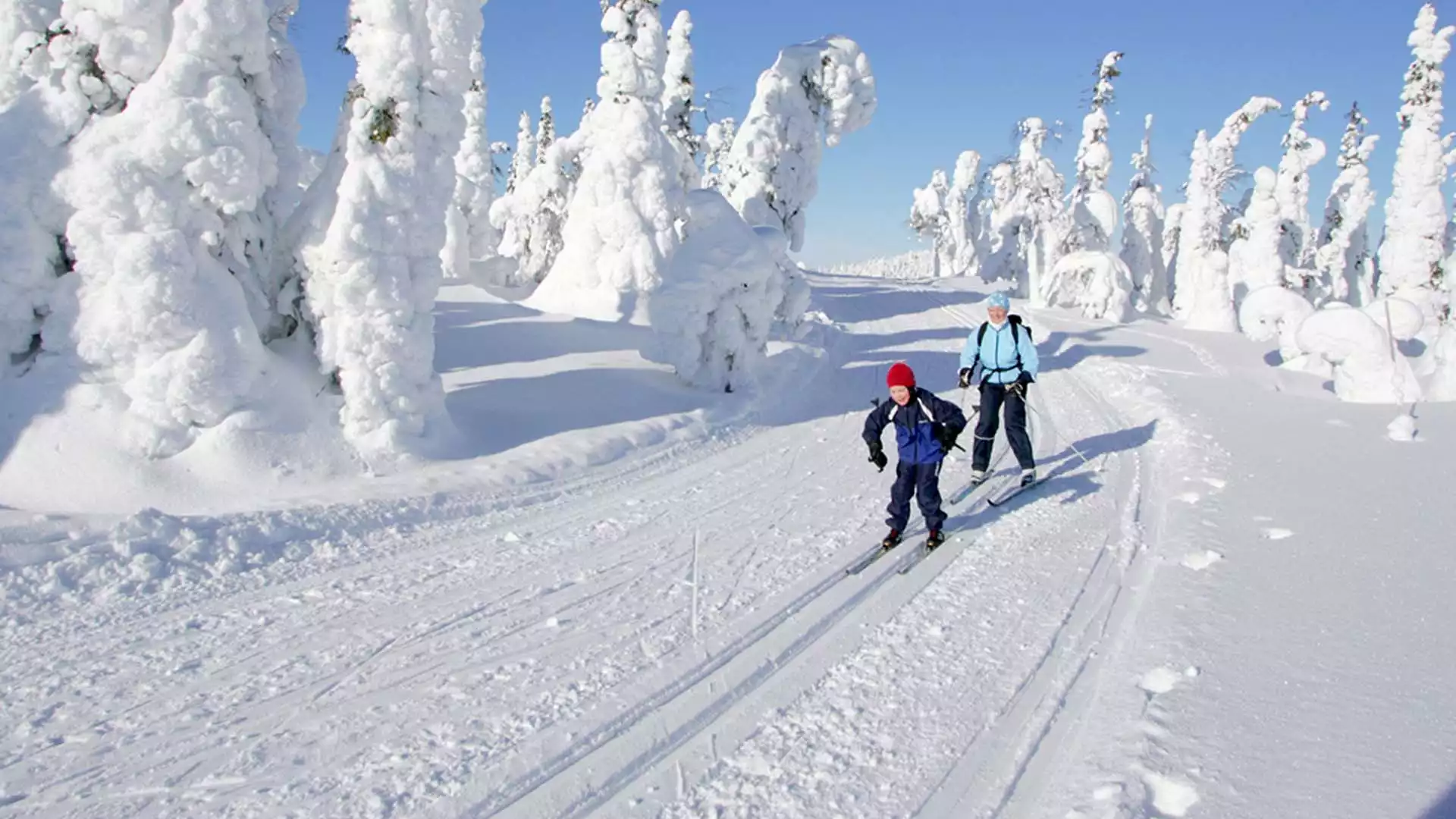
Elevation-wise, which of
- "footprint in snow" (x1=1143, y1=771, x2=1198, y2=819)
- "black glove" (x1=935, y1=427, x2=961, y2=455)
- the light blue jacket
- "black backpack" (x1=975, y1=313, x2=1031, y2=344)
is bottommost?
"footprint in snow" (x1=1143, y1=771, x2=1198, y2=819)

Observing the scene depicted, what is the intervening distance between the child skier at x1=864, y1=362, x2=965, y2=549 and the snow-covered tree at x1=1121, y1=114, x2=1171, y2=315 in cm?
3818

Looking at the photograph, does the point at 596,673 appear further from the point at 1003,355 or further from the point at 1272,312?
the point at 1272,312

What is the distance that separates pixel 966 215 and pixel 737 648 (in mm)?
59844

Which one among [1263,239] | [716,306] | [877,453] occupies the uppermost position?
[1263,239]

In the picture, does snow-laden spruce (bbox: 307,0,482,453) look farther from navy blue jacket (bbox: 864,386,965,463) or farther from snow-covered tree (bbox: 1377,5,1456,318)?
snow-covered tree (bbox: 1377,5,1456,318)

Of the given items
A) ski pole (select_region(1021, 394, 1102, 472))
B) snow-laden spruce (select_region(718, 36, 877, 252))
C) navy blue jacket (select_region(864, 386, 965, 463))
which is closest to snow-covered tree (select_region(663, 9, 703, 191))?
snow-laden spruce (select_region(718, 36, 877, 252))

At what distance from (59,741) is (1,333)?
257 inches

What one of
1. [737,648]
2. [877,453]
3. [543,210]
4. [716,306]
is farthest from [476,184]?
[737,648]

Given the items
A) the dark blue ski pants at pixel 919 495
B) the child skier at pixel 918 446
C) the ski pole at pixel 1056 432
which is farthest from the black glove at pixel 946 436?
the ski pole at pixel 1056 432

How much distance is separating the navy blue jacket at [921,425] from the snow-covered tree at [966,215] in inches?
2129

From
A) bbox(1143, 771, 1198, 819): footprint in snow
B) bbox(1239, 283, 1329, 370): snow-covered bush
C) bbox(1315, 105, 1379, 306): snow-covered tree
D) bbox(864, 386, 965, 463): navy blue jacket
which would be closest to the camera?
bbox(1143, 771, 1198, 819): footprint in snow

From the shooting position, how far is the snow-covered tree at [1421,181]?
24.9m

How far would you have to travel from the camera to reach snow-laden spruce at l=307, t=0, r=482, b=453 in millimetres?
9422

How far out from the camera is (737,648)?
498 cm
